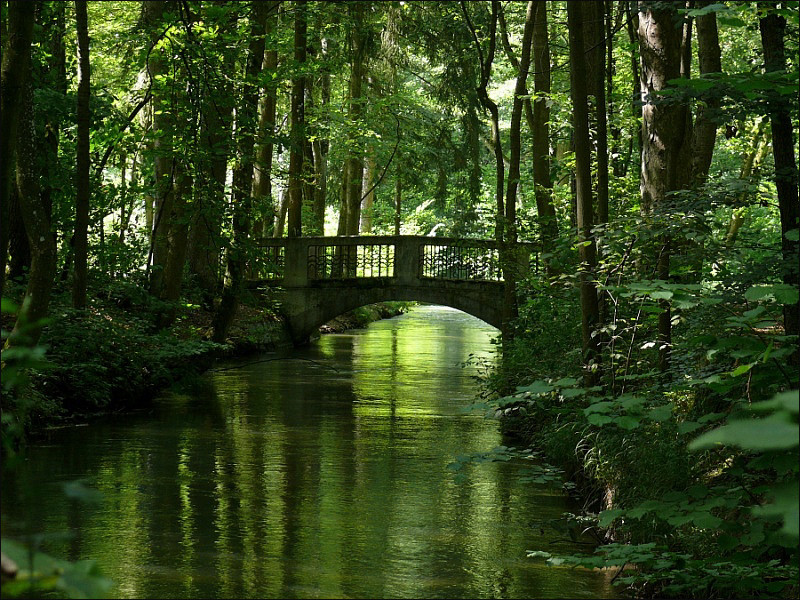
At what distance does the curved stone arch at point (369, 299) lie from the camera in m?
21.4

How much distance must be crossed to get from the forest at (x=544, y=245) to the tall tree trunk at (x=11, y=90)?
21 millimetres

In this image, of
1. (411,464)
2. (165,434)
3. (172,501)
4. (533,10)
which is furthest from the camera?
(533,10)

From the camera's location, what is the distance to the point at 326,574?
6121 millimetres

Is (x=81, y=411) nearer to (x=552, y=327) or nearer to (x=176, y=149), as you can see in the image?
(x=176, y=149)

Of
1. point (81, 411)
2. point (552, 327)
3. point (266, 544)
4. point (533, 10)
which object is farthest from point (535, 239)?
point (266, 544)

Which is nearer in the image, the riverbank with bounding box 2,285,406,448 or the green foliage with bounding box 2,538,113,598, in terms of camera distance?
the green foliage with bounding box 2,538,113,598

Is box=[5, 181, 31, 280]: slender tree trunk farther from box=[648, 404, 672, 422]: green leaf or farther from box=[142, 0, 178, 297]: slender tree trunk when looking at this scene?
box=[648, 404, 672, 422]: green leaf

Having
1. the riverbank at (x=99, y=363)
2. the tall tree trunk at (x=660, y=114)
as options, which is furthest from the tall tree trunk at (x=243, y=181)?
the tall tree trunk at (x=660, y=114)

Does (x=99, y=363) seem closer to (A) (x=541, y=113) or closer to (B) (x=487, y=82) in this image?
(B) (x=487, y=82)

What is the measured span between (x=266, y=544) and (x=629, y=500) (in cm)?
259

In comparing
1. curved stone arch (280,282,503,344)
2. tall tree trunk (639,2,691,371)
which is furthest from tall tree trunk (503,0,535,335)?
curved stone arch (280,282,503,344)

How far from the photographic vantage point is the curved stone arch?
2138 cm

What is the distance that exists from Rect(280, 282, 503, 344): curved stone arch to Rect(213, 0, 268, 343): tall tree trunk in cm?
535

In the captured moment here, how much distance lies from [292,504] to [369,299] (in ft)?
48.3
